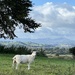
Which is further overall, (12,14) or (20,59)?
(12,14)

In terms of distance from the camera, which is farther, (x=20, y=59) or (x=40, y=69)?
(x=40, y=69)

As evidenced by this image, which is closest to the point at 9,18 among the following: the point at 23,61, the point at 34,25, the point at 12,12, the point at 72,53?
the point at 12,12

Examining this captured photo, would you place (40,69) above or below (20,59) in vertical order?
below

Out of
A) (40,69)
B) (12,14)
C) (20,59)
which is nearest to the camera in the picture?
(20,59)

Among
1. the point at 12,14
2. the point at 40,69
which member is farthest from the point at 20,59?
the point at 12,14

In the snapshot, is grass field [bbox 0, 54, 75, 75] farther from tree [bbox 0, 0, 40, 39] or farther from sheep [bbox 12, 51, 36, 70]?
tree [bbox 0, 0, 40, 39]

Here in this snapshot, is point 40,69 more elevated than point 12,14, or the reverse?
point 12,14

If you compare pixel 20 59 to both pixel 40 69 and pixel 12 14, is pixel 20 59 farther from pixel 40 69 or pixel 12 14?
pixel 12 14

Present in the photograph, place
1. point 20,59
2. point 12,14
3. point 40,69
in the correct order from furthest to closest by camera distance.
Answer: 1. point 12,14
2. point 40,69
3. point 20,59

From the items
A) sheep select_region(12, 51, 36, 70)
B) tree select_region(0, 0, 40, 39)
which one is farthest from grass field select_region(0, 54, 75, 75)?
tree select_region(0, 0, 40, 39)

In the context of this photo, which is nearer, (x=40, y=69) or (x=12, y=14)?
(x=40, y=69)

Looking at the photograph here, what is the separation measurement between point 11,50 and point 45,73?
27024mm

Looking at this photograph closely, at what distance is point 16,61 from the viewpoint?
18.6 meters

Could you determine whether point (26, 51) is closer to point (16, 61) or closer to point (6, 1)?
point (6, 1)
